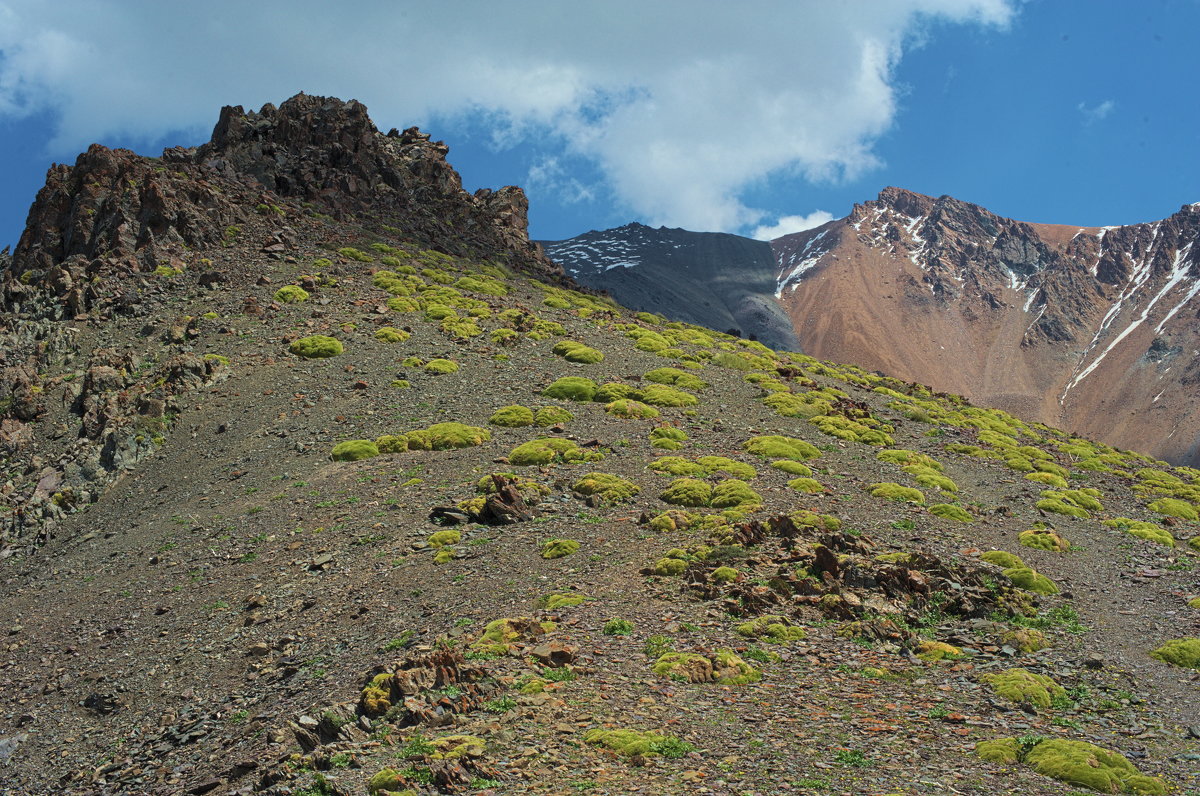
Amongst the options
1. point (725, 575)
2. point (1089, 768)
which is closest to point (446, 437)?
point (725, 575)

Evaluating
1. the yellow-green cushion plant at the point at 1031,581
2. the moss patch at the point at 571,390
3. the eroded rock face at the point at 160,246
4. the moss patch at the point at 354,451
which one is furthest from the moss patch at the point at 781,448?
the eroded rock face at the point at 160,246

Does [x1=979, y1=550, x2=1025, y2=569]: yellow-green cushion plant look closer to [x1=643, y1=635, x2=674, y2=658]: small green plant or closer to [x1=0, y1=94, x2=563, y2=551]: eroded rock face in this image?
[x1=643, y1=635, x2=674, y2=658]: small green plant

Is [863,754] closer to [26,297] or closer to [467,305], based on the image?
[467,305]

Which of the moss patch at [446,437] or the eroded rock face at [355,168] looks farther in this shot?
the eroded rock face at [355,168]

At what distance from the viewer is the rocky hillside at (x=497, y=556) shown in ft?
53.0

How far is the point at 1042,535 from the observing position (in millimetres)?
33375

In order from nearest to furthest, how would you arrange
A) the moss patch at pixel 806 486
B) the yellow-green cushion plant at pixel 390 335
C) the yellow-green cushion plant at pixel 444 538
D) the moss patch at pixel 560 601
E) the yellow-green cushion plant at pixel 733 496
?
the moss patch at pixel 560 601, the yellow-green cushion plant at pixel 444 538, the yellow-green cushion plant at pixel 733 496, the moss patch at pixel 806 486, the yellow-green cushion plant at pixel 390 335

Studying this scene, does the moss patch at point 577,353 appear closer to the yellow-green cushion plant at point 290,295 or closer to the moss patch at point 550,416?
the moss patch at point 550,416

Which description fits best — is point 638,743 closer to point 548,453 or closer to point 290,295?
point 548,453

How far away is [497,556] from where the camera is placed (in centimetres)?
2666

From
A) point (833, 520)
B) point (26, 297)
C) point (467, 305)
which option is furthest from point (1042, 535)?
point (26, 297)

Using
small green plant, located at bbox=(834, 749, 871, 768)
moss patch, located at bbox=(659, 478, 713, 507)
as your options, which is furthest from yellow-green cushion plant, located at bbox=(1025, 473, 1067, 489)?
small green plant, located at bbox=(834, 749, 871, 768)

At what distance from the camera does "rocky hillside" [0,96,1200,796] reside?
16141 millimetres

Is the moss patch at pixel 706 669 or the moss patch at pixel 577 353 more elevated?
the moss patch at pixel 577 353
